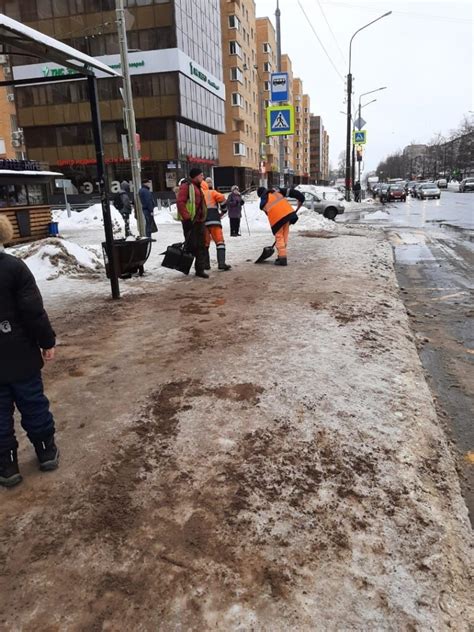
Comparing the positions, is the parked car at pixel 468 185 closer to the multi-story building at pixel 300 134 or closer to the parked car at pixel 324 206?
the parked car at pixel 324 206

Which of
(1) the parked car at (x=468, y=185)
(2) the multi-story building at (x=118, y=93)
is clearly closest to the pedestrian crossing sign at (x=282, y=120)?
(2) the multi-story building at (x=118, y=93)

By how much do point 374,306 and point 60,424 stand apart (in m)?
4.42

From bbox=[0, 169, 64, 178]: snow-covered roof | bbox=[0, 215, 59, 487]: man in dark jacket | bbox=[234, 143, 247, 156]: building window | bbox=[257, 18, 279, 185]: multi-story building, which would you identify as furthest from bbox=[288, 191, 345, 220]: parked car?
bbox=[257, 18, 279, 185]: multi-story building

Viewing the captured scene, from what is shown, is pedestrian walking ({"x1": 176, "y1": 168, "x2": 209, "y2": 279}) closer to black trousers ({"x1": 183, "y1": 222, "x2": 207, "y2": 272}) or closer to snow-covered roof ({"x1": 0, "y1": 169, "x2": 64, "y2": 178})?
black trousers ({"x1": 183, "y1": 222, "x2": 207, "y2": 272})

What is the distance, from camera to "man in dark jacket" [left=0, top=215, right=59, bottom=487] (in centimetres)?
279

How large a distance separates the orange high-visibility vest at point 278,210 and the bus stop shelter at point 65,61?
3.54 metres

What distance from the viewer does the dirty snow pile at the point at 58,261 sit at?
9.35 meters

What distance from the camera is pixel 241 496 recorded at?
270 cm

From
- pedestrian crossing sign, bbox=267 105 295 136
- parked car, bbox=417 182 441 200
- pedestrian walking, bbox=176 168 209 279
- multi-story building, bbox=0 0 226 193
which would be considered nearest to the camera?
pedestrian walking, bbox=176 168 209 279

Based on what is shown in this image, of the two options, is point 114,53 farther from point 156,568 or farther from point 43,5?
point 156,568

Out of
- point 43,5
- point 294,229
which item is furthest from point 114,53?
point 294,229

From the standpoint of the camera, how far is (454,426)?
372 cm

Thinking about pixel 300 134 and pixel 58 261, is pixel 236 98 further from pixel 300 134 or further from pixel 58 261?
pixel 300 134

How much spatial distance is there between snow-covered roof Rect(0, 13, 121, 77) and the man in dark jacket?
3.07 metres
